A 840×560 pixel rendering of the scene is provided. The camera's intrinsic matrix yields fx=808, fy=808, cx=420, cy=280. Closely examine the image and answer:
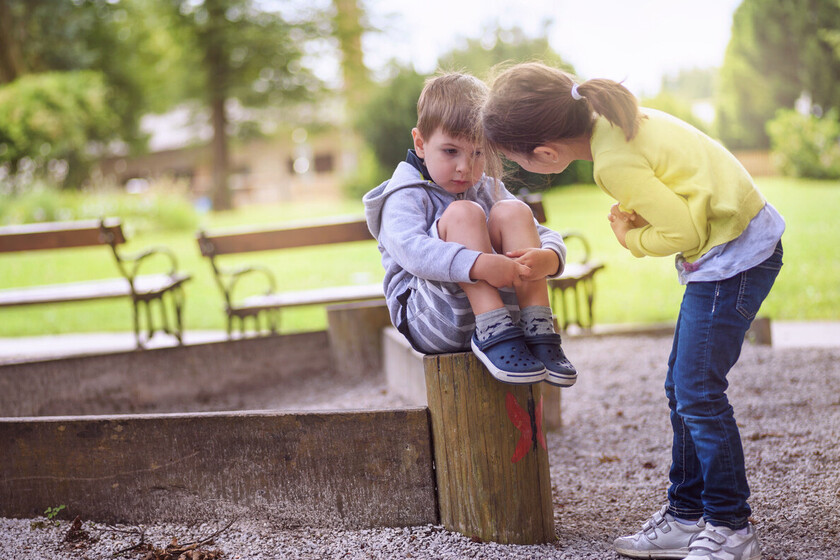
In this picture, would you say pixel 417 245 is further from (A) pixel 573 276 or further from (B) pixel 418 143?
(A) pixel 573 276

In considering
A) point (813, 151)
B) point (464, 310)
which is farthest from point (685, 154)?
point (813, 151)

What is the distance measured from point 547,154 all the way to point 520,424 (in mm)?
754

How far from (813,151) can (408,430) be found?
12712 millimetres

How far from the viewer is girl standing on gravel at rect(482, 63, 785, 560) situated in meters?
2.02

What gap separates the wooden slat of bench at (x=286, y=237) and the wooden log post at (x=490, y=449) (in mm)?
2975

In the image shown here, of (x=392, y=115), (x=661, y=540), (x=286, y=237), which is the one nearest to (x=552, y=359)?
(x=661, y=540)

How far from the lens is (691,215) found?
200 cm

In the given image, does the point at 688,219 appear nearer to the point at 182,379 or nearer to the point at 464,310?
the point at 464,310

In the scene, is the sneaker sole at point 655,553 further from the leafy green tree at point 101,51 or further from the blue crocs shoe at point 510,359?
the leafy green tree at point 101,51

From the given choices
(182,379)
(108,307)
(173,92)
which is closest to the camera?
(182,379)

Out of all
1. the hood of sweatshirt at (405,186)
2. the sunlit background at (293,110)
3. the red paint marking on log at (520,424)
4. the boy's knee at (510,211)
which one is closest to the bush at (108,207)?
the sunlit background at (293,110)

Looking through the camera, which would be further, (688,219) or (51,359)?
(51,359)

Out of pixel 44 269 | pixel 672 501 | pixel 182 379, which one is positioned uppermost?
pixel 672 501

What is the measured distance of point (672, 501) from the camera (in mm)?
2357
